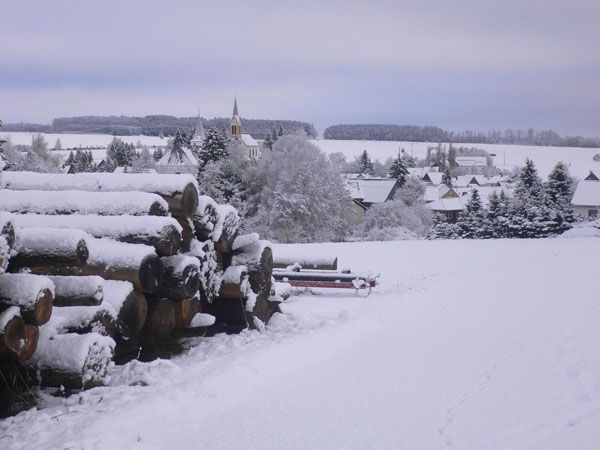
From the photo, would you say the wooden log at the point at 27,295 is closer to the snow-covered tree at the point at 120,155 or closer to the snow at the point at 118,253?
the snow at the point at 118,253

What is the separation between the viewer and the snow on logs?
22.4ft

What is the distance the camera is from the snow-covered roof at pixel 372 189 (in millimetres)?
61431

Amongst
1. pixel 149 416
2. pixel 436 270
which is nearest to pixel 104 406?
pixel 149 416

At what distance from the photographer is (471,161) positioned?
15300cm

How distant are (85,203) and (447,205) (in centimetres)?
6685

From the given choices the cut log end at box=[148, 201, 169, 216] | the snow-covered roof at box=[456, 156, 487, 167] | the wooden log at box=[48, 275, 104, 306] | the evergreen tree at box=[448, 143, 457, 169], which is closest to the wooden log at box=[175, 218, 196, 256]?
the cut log end at box=[148, 201, 169, 216]

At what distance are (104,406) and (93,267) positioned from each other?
166 centimetres

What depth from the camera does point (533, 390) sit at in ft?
18.1

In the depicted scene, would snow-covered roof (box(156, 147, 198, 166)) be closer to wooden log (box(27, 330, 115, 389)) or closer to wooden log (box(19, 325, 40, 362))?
wooden log (box(27, 330, 115, 389))

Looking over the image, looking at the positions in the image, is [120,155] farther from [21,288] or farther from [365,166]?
[21,288]

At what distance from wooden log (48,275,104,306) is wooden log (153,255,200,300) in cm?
107

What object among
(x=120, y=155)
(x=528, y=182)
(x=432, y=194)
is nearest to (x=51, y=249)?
(x=528, y=182)

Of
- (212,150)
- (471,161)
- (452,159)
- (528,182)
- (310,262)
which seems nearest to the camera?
(310,262)

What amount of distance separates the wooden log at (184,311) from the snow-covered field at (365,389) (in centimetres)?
37
